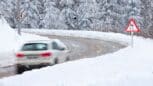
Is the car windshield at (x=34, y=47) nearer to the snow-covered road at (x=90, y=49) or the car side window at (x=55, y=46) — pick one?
the car side window at (x=55, y=46)

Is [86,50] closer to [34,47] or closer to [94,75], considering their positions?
[34,47]

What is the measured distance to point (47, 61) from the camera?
2186 centimetres

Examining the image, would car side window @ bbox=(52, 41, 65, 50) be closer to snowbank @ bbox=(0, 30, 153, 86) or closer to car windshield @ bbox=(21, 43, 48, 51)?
Result: car windshield @ bbox=(21, 43, 48, 51)

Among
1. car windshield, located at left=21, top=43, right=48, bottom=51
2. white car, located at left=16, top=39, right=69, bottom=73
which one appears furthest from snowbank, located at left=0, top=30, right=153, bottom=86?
car windshield, located at left=21, top=43, right=48, bottom=51

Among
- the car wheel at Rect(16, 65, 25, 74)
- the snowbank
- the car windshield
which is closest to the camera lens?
the snowbank

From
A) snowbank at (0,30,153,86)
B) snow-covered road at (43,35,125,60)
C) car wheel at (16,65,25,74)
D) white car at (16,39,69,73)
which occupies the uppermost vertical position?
snowbank at (0,30,153,86)

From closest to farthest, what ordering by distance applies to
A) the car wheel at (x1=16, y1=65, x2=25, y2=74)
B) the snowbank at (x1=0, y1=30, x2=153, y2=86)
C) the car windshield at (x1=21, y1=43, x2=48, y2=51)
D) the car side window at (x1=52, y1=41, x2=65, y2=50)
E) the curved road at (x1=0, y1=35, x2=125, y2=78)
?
the snowbank at (x1=0, y1=30, x2=153, y2=86) < the car wheel at (x1=16, y1=65, x2=25, y2=74) < the car windshield at (x1=21, y1=43, x2=48, y2=51) < the car side window at (x1=52, y1=41, x2=65, y2=50) < the curved road at (x1=0, y1=35, x2=125, y2=78)

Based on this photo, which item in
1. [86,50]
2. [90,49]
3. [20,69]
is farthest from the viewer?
[90,49]

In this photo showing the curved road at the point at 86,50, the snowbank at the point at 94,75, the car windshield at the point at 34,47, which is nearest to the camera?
the snowbank at the point at 94,75

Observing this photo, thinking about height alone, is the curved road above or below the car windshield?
below

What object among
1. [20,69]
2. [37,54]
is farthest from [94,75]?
[20,69]

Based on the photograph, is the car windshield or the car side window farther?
the car side window

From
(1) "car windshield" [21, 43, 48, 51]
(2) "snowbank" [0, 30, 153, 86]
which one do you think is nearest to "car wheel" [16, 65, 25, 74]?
(1) "car windshield" [21, 43, 48, 51]

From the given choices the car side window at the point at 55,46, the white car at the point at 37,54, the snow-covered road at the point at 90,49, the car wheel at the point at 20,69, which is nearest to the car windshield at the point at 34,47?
the white car at the point at 37,54
